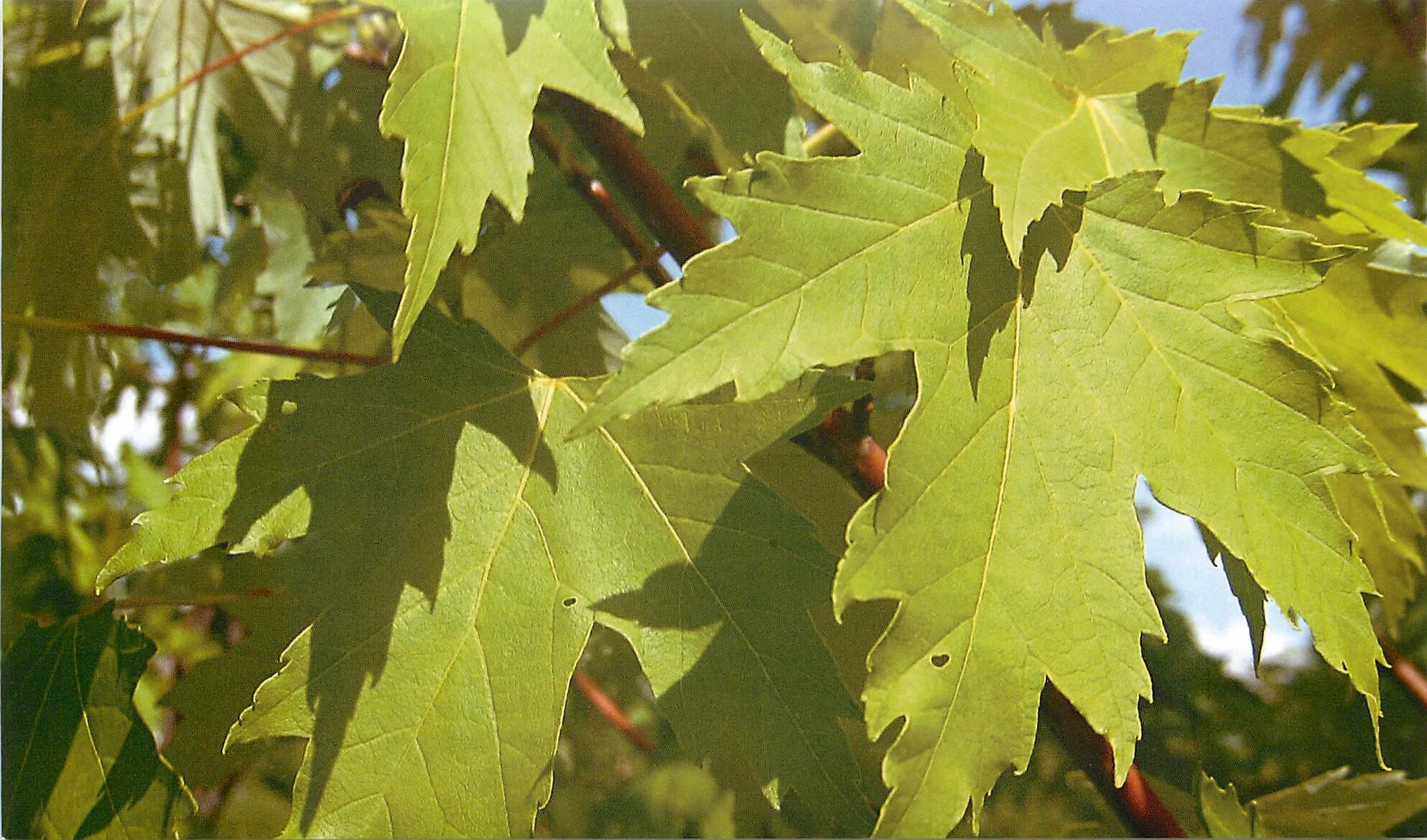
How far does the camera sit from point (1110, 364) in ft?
1.07

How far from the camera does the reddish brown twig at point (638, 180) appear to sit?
448 mm

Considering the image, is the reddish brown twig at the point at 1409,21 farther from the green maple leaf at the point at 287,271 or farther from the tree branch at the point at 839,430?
the green maple leaf at the point at 287,271

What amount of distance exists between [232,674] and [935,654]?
12.9 inches

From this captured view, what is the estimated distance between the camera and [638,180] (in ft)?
1.50

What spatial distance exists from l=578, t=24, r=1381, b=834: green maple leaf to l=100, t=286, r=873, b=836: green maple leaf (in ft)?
0.17

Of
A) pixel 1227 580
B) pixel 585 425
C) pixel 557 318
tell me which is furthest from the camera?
pixel 557 318

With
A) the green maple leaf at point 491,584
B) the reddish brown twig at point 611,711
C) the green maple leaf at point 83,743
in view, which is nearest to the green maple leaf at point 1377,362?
the green maple leaf at point 491,584

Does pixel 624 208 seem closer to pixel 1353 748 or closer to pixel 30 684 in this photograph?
pixel 30 684

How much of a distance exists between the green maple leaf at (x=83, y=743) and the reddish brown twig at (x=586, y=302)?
0.22 metres

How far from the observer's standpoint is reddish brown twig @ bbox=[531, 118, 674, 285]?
0.50 m

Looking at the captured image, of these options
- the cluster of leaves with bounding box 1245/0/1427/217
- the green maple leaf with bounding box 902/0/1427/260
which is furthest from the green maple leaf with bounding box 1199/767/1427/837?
the cluster of leaves with bounding box 1245/0/1427/217

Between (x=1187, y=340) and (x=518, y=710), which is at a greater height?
(x=1187, y=340)

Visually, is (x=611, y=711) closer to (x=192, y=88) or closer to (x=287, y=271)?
(x=287, y=271)

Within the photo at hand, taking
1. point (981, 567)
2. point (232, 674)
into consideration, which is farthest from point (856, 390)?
point (232, 674)
